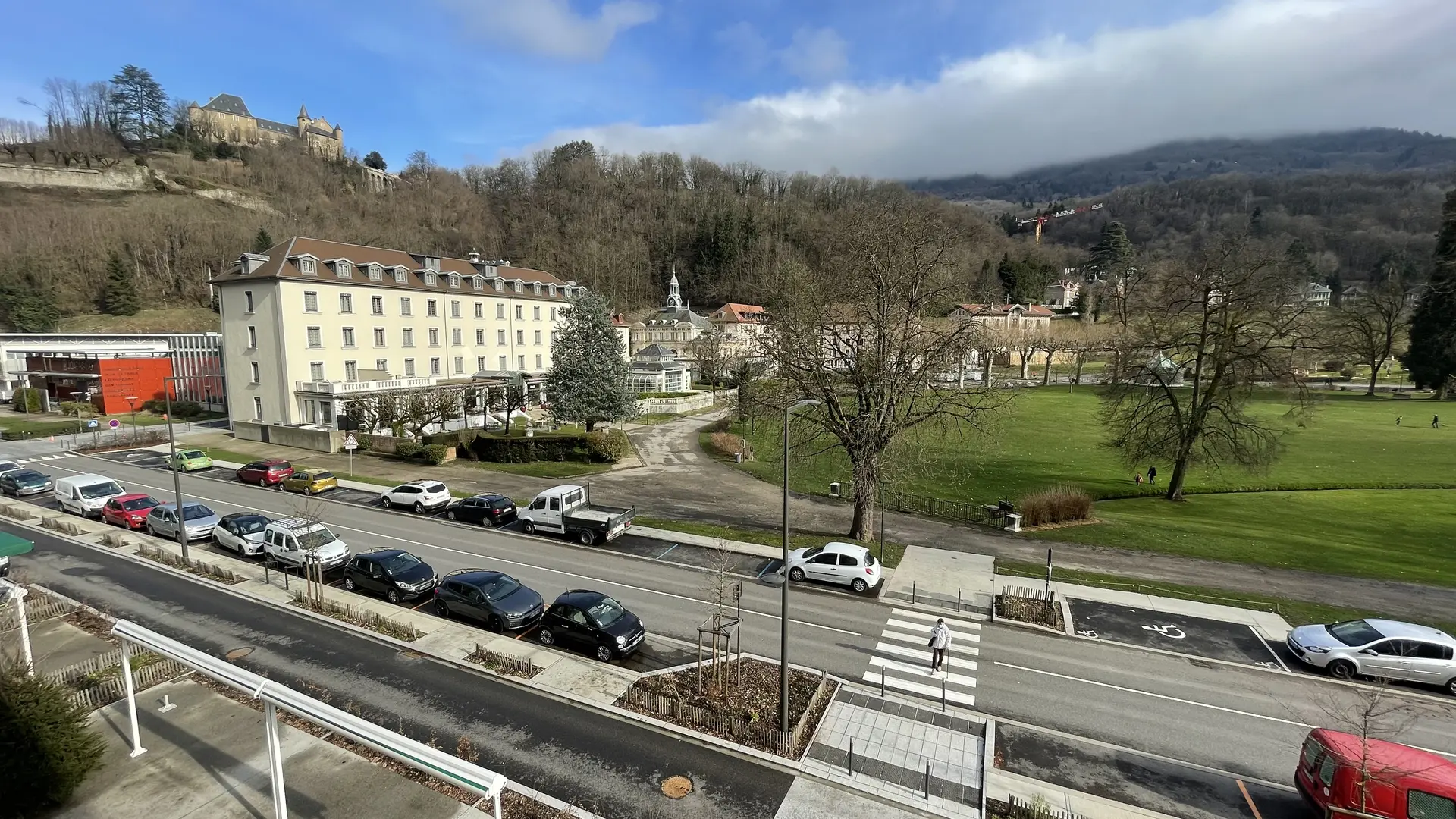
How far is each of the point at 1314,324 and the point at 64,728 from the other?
51.1m

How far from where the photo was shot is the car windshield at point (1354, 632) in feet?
53.3

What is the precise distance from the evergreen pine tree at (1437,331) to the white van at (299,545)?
101046mm

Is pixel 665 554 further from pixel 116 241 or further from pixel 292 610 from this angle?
pixel 116 241

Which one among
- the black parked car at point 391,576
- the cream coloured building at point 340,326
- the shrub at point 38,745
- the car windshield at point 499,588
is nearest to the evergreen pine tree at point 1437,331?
the cream coloured building at point 340,326

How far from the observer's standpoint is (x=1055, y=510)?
30.6m

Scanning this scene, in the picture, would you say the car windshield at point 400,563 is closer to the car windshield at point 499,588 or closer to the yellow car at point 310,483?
the car windshield at point 499,588

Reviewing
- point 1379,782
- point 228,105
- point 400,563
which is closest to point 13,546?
point 400,563

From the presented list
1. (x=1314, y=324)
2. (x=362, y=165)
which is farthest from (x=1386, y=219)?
(x=362, y=165)

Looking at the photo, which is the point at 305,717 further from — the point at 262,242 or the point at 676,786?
the point at 262,242

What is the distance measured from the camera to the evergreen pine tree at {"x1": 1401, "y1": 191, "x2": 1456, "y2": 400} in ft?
220

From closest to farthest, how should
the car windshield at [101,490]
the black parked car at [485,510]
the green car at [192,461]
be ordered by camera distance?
the black parked car at [485,510] < the car windshield at [101,490] < the green car at [192,461]

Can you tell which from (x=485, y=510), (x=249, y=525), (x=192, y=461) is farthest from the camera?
(x=192, y=461)

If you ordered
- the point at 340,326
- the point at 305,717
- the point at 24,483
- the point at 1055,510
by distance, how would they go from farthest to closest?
the point at 340,326 < the point at 24,483 < the point at 1055,510 < the point at 305,717

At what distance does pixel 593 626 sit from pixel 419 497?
19178 mm
